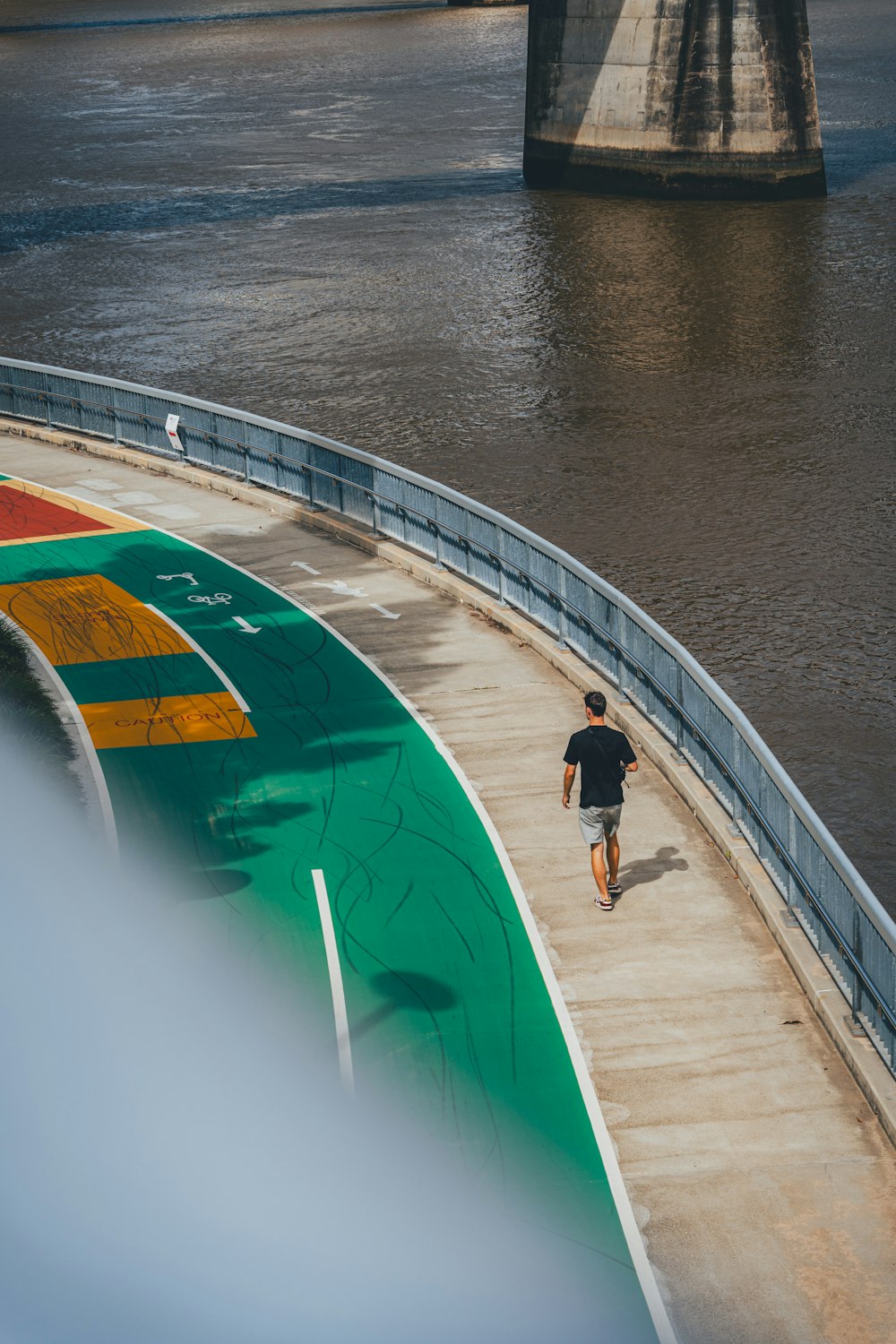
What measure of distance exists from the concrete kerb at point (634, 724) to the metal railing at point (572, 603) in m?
0.12

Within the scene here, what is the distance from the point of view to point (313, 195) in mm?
64938

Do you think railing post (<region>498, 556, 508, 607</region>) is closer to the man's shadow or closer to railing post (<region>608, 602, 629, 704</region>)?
railing post (<region>608, 602, 629, 704</region>)

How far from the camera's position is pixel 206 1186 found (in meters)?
12.1

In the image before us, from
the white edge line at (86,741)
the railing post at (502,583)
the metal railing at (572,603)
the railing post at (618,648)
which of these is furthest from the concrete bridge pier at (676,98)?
the railing post at (618,648)

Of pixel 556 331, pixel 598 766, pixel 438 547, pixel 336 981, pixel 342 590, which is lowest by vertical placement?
pixel 556 331

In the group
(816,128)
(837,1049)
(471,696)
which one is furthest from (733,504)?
(816,128)

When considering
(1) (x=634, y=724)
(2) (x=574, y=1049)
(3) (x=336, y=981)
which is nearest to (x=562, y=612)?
(1) (x=634, y=724)

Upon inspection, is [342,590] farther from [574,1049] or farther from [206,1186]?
[206,1186]

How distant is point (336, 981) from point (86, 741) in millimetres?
6346

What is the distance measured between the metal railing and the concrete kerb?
0.12 metres

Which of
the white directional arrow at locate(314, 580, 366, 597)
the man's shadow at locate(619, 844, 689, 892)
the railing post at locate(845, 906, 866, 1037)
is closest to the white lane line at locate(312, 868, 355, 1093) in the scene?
the man's shadow at locate(619, 844, 689, 892)

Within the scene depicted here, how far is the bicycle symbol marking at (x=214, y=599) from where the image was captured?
24453 millimetres

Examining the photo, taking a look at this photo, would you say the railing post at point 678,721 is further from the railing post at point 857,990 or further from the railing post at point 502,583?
the railing post at point 502,583

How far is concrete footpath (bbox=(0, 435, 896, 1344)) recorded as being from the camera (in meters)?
11.0
